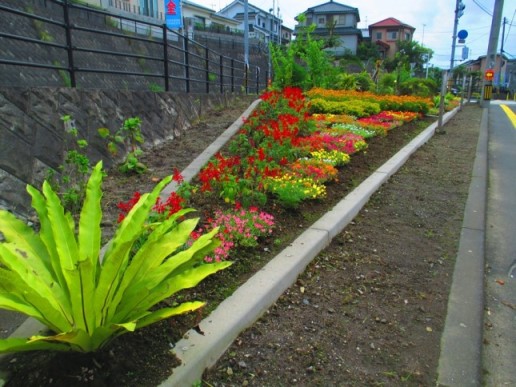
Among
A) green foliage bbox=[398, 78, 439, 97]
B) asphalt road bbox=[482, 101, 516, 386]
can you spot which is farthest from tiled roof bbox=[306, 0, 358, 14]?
asphalt road bbox=[482, 101, 516, 386]

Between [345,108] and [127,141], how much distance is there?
21.8ft

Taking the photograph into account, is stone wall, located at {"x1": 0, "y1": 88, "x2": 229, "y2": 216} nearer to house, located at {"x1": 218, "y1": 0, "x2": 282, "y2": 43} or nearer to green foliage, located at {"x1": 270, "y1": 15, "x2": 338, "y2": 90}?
green foliage, located at {"x1": 270, "y1": 15, "x2": 338, "y2": 90}

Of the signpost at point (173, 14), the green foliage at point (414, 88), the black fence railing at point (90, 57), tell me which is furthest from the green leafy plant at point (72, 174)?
the green foliage at point (414, 88)

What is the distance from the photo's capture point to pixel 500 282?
324 centimetres

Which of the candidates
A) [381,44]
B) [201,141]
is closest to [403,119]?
[201,141]

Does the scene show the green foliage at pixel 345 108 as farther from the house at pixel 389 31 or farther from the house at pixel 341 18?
the house at pixel 389 31

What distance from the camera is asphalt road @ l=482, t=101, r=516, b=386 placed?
226cm

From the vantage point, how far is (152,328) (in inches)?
81.8

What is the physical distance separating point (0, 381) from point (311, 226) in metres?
2.54

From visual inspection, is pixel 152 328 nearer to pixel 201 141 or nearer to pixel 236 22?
pixel 201 141

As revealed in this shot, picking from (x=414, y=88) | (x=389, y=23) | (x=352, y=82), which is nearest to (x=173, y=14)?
(x=352, y=82)

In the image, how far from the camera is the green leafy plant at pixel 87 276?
1603 mm

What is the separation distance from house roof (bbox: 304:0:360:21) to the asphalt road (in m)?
59.5

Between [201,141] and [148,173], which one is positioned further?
[201,141]
